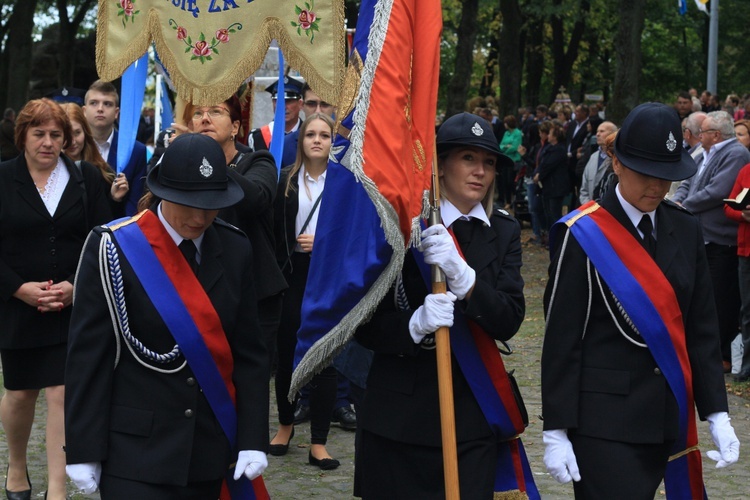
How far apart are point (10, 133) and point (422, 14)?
53.1 feet

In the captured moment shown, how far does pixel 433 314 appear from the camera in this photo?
434cm

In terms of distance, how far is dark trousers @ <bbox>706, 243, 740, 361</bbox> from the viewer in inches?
415

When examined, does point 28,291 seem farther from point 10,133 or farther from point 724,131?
point 10,133

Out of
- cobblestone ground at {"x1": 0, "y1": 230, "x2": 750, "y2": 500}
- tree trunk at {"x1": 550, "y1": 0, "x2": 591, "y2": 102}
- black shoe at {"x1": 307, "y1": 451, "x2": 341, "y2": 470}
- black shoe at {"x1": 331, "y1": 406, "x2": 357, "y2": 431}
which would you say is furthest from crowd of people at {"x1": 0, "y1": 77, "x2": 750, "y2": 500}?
tree trunk at {"x1": 550, "y1": 0, "x2": 591, "y2": 102}

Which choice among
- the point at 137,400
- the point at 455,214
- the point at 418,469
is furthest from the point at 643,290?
the point at 137,400

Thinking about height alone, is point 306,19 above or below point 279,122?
above

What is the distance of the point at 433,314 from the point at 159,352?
1016mm

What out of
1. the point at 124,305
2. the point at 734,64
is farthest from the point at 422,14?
the point at 734,64

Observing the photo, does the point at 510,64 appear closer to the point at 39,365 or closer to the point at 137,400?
the point at 39,365

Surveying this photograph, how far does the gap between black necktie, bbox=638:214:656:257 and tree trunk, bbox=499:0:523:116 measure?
23.5 meters

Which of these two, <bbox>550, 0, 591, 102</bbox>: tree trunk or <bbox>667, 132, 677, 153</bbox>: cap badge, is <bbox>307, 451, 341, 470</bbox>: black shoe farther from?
<bbox>550, 0, 591, 102</bbox>: tree trunk

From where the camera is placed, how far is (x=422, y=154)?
463 cm

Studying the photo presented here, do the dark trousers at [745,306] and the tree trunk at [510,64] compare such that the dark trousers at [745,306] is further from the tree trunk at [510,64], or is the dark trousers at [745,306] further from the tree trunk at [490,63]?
the tree trunk at [490,63]

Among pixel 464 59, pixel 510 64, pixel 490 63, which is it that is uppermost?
pixel 490 63
